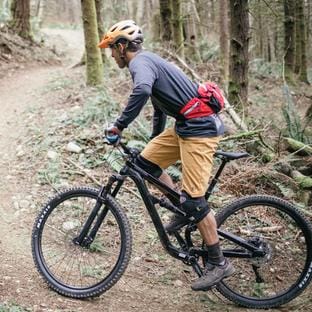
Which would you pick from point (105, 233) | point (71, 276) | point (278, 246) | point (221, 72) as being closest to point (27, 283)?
point (71, 276)

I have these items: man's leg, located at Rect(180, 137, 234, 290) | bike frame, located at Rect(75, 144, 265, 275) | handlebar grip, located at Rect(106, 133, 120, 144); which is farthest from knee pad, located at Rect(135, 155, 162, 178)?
handlebar grip, located at Rect(106, 133, 120, 144)

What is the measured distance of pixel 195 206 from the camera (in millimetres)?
4430

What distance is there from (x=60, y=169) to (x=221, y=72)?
976cm

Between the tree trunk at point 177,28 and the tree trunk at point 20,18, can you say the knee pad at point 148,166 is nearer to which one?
the tree trunk at point 177,28

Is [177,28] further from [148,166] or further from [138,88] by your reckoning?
[138,88]

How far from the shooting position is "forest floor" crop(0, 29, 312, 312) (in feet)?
15.1

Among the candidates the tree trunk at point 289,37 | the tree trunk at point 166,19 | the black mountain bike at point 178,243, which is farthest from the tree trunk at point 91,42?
the tree trunk at point 289,37

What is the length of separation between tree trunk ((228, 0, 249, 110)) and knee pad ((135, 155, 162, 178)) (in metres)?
4.23

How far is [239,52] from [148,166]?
4.57 meters

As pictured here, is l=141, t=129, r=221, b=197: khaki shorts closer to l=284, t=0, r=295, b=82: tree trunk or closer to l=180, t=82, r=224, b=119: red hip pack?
l=180, t=82, r=224, b=119: red hip pack

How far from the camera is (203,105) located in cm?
442

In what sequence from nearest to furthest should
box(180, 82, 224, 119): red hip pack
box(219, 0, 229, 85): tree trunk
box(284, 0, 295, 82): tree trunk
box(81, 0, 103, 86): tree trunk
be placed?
box(180, 82, 224, 119): red hip pack < box(81, 0, 103, 86): tree trunk < box(219, 0, 229, 85): tree trunk < box(284, 0, 295, 82): tree trunk

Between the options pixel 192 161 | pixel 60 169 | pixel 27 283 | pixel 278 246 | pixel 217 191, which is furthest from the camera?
pixel 60 169

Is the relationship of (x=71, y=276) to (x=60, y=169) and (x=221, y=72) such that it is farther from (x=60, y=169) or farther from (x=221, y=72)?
(x=221, y=72)
